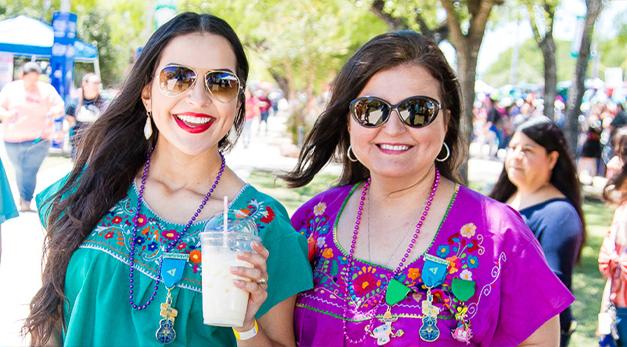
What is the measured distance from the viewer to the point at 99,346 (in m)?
2.39

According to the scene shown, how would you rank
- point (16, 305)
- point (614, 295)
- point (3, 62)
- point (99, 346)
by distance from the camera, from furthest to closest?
point (3, 62)
point (16, 305)
point (614, 295)
point (99, 346)

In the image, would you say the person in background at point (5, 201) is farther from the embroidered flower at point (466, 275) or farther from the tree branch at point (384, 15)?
the tree branch at point (384, 15)

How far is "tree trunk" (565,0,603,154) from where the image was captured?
13.3 metres

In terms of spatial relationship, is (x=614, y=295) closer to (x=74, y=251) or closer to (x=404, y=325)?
(x=404, y=325)

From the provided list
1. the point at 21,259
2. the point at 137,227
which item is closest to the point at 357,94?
the point at 137,227

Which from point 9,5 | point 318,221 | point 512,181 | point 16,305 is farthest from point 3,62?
point 9,5

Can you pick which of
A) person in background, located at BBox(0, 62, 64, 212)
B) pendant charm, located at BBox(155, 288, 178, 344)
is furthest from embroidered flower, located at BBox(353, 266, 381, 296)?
person in background, located at BBox(0, 62, 64, 212)

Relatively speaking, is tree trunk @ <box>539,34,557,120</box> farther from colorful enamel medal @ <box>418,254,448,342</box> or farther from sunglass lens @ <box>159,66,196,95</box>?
sunglass lens @ <box>159,66,196,95</box>

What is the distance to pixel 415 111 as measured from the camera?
2.67 m

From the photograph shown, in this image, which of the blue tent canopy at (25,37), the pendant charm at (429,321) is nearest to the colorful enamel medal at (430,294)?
the pendant charm at (429,321)

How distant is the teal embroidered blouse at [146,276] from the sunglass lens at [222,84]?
34 cm

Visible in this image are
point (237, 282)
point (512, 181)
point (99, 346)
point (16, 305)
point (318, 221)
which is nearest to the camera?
point (237, 282)

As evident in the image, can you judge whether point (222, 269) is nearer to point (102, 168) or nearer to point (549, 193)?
point (102, 168)

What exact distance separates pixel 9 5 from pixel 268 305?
121 feet
